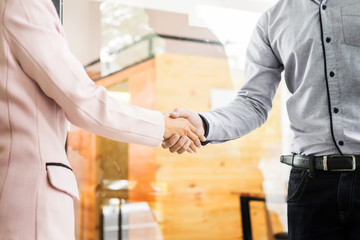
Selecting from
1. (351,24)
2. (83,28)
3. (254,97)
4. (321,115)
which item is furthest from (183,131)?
(83,28)

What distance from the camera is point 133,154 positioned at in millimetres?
2832

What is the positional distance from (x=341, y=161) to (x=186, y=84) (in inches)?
71.0

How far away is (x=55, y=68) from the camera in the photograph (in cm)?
117

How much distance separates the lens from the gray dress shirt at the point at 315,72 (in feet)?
4.91

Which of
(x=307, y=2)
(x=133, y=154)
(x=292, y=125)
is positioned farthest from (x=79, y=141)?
(x=307, y=2)

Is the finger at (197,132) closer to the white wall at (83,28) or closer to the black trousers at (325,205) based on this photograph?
the black trousers at (325,205)

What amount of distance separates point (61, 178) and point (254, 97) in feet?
3.36

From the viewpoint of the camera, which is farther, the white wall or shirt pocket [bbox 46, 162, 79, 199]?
the white wall

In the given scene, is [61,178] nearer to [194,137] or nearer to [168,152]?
[194,137]

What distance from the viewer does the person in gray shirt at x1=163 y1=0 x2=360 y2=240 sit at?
57.1 inches

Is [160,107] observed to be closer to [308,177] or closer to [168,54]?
[168,54]

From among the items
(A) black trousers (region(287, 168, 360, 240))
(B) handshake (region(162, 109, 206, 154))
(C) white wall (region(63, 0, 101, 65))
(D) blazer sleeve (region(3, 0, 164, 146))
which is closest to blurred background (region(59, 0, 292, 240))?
(C) white wall (region(63, 0, 101, 65))

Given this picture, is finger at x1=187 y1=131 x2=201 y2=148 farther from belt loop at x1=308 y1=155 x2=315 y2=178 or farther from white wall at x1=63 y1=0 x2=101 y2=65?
white wall at x1=63 y1=0 x2=101 y2=65

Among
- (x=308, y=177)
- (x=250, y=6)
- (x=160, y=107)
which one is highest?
(x=250, y=6)
